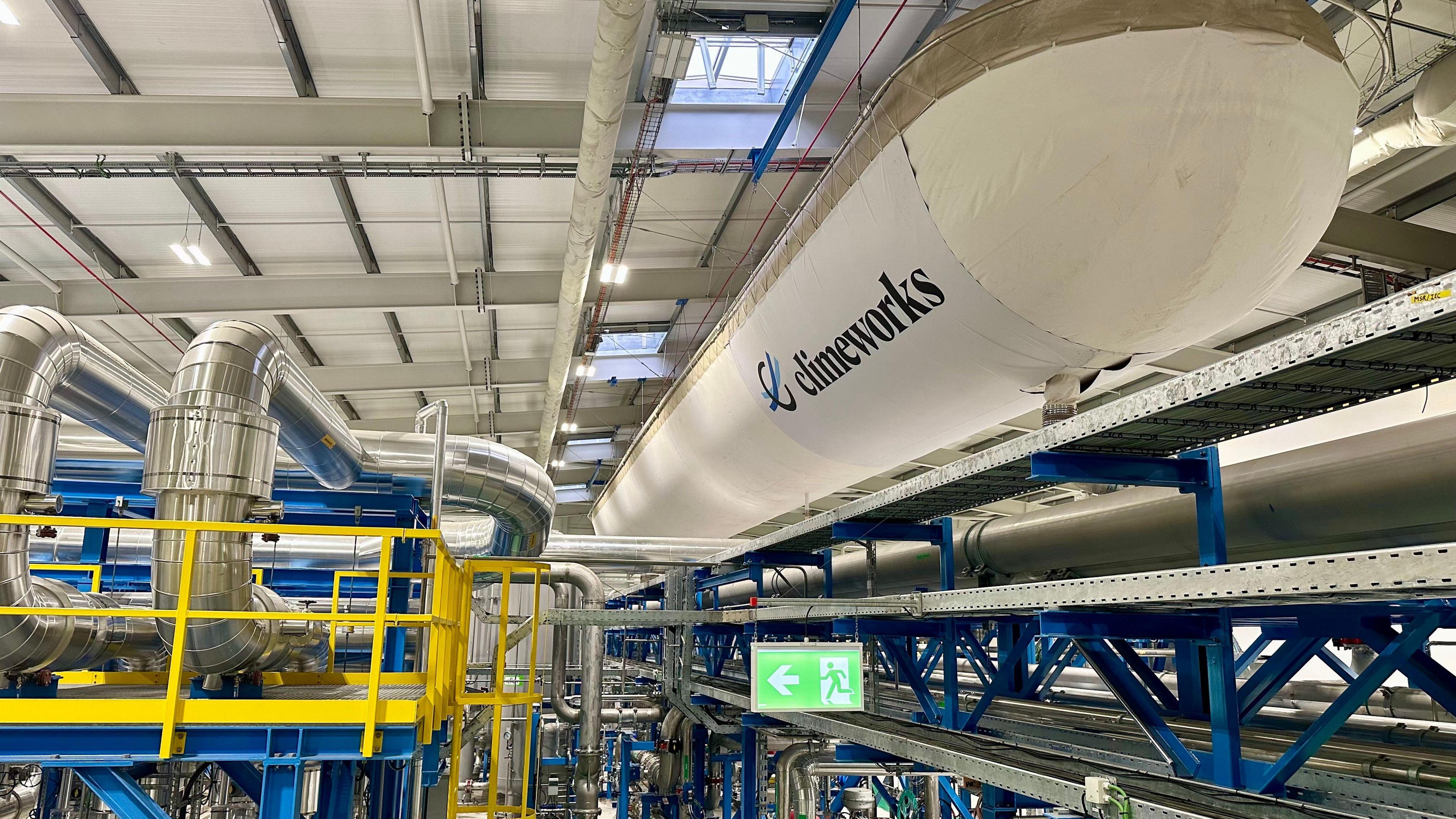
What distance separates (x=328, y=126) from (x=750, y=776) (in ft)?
26.4

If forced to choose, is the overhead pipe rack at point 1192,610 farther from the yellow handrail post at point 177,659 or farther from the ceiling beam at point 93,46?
the ceiling beam at point 93,46

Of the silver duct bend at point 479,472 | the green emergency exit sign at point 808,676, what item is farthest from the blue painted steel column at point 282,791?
the silver duct bend at point 479,472

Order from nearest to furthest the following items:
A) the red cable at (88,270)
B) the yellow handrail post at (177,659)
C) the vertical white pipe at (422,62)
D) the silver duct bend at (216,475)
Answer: the yellow handrail post at (177,659) < the silver duct bend at (216,475) < the vertical white pipe at (422,62) < the red cable at (88,270)

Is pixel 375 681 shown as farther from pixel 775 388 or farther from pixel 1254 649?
pixel 1254 649

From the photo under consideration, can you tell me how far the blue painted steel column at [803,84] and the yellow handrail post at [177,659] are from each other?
19.6 feet

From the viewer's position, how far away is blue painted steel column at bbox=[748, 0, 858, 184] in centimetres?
766

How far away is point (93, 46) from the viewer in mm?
8219

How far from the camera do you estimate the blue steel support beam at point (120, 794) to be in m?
5.54

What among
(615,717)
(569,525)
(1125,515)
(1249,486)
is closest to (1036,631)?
(1125,515)

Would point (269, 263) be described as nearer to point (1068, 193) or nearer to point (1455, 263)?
point (1068, 193)

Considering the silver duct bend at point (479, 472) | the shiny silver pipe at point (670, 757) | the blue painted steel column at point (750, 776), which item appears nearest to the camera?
the blue painted steel column at point (750, 776)

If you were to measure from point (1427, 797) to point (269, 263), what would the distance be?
1326 cm

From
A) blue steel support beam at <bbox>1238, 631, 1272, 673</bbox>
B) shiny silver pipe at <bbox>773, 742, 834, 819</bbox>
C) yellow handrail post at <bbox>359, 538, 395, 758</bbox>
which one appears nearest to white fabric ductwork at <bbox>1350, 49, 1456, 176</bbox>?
blue steel support beam at <bbox>1238, 631, 1272, 673</bbox>

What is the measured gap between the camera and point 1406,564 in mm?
2676
